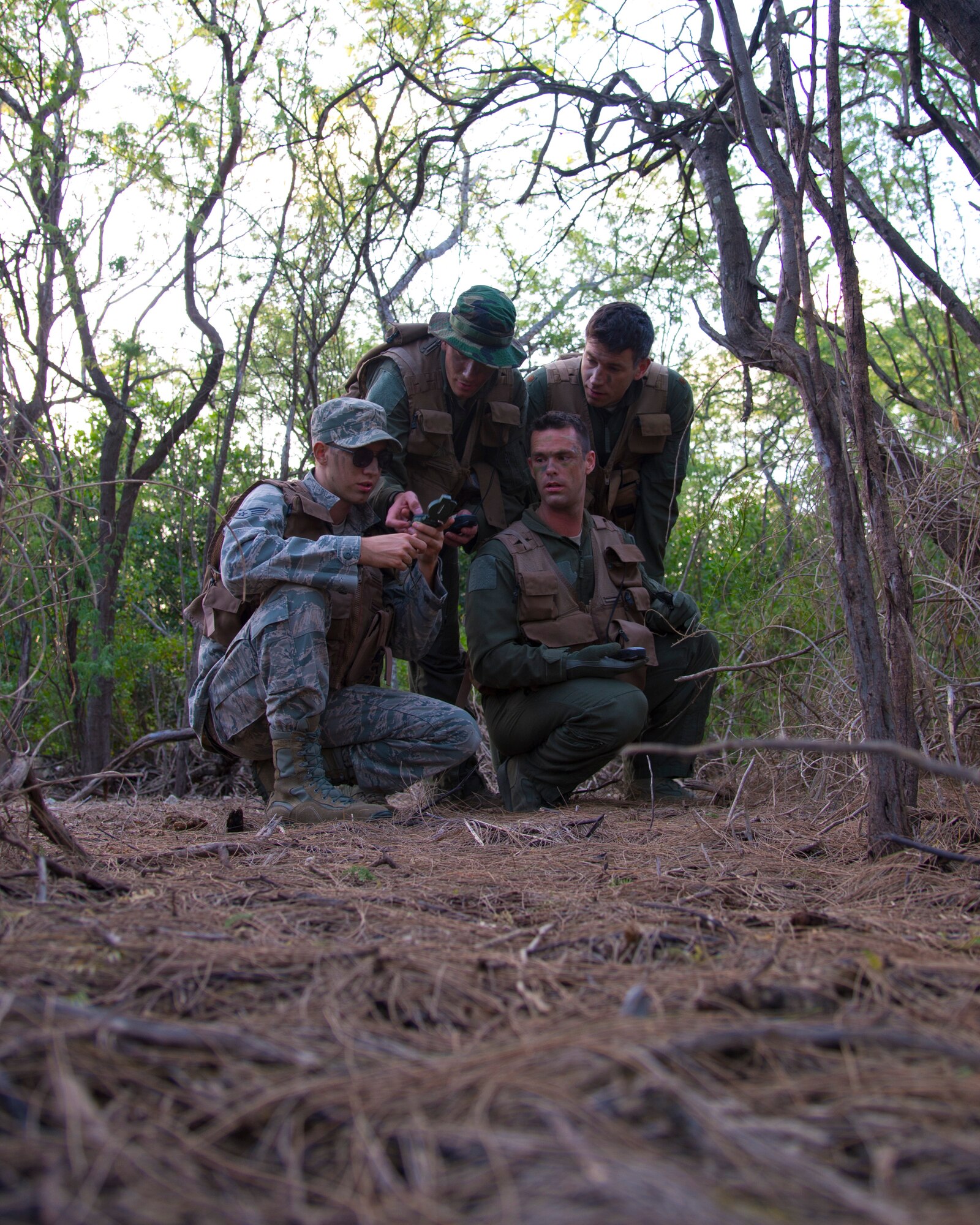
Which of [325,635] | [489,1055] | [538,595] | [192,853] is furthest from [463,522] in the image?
[489,1055]

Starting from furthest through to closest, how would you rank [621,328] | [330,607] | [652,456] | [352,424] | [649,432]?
[652,456]
[649,432]
[621,328]
[330,607]
[352,424]

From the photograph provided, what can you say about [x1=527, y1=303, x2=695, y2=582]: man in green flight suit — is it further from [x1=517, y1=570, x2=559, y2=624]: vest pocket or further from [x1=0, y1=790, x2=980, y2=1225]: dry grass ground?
[x1=0, y1=790, x2=980, y2=1225]: dry grass ground

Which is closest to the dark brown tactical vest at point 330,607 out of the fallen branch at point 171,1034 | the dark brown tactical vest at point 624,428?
the dark brown tactical vest at point 624,428

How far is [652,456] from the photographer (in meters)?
4.34

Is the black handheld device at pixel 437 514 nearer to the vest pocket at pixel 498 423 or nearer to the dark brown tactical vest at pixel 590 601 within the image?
the dark brown tactical vest at pixel 590 601

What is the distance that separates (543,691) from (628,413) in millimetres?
1287

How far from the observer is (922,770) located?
9.61ft

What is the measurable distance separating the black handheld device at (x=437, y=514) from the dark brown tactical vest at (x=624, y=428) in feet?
2.75

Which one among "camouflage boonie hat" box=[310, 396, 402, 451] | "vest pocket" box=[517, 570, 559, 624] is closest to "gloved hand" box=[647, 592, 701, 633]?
"vest pocket" box=[517, 570, 559, 624]

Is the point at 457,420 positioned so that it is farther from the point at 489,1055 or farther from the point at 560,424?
the point at 489,1055

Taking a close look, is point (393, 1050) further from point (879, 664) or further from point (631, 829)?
point (631, 829)

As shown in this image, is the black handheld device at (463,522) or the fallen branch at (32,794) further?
the black handheld device at (463,522)

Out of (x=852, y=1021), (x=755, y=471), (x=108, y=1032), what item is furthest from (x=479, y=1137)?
(x=755, y=471)

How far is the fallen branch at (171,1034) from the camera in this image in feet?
3.42
